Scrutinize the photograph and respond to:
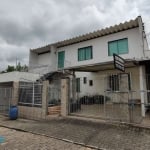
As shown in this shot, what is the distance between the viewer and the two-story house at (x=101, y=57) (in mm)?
11664

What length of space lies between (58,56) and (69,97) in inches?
384

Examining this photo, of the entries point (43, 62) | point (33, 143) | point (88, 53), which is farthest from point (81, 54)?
point (33, 143)

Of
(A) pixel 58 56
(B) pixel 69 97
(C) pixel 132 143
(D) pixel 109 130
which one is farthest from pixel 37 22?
(C) pixel 132 143

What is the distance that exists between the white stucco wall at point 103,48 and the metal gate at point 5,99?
6.96 m

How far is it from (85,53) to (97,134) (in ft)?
35.8

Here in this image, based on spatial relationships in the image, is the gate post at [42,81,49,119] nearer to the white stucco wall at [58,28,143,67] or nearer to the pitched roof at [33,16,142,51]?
the white stucco wall at [58,28,143,67]

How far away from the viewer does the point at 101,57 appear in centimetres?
1529

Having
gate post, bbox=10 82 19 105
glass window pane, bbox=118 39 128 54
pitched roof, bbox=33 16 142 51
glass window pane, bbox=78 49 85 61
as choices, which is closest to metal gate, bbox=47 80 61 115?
gate post, bbox=10 82 19 105

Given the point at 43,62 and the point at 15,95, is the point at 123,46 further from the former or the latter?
the point at 43,62

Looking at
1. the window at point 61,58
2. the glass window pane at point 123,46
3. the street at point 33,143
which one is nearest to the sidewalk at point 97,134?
the street at point 33,143

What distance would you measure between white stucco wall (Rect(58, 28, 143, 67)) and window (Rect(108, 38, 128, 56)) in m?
0.29

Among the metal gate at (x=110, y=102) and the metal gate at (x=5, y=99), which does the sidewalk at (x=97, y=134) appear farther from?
the metal gate at (x=5, y=99)

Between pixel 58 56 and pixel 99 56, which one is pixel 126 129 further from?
pixel 58 56

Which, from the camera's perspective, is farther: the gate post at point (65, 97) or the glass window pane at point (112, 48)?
the glass window pane at point (112, 48)
